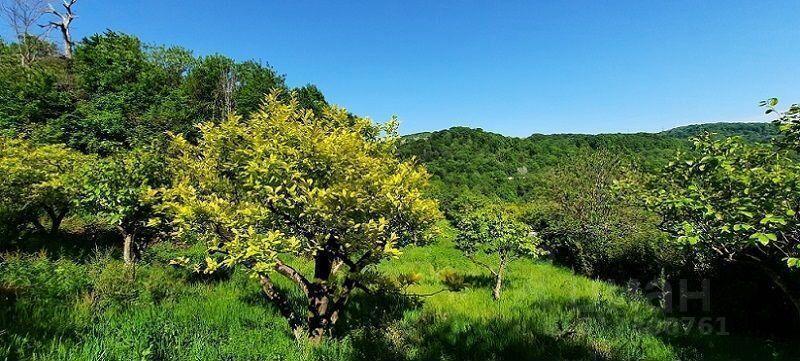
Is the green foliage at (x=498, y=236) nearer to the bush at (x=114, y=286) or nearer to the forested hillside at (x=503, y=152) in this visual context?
the bush at (x=114, y=286)

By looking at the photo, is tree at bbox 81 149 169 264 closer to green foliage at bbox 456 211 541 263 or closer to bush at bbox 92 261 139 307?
bush at bbox 92 261 139 307

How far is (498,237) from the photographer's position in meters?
12.5

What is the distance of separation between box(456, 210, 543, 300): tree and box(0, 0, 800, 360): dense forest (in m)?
0.07

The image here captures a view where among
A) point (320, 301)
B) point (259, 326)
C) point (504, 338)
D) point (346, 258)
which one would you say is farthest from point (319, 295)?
point (504, 338)

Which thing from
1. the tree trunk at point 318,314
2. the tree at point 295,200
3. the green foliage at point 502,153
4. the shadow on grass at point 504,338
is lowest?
the shadow on grass at point 504,338

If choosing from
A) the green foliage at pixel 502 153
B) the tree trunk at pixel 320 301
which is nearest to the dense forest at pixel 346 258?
the tree trunk at pixel 320 301

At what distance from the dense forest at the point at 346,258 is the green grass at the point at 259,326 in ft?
0.16

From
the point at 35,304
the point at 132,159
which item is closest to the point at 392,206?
the point at 35,304

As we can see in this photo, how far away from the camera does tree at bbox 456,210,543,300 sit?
12273mm

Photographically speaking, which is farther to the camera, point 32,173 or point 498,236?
point 498,236

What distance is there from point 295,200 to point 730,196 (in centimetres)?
622

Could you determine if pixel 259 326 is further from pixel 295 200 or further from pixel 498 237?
pixel 498 237

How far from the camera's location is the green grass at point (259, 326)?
5.68 m

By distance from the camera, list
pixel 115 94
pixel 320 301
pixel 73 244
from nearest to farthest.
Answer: pixel 320 301, pixel 73 244, pixel 115 94
